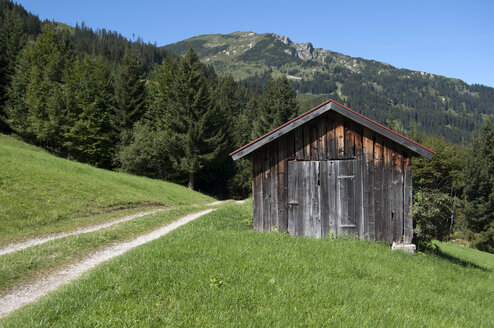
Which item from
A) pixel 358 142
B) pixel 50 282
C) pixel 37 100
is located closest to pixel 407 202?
pixel 358 142

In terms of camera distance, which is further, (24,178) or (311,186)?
(24,178)

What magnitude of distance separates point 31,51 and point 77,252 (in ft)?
193

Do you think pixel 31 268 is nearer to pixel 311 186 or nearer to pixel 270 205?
pixel 270 205

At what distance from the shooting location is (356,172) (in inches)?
429

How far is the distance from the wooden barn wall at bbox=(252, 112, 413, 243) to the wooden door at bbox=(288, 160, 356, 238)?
7.4 inches

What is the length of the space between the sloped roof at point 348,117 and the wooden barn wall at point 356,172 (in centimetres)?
38

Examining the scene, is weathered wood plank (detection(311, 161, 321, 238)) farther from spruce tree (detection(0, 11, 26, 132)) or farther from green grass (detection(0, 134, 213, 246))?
spruce tree (detection(0, 11, 26, 132))

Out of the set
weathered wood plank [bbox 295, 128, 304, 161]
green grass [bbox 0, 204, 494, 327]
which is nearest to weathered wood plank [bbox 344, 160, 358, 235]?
weathered wood plank [bbox 295, 128, 304, 161]

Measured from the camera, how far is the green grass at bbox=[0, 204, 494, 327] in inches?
187

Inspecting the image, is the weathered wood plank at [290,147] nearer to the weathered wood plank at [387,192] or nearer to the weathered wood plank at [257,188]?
the weathered wood plank at [257,188]

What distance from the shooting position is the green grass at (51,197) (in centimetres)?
1317

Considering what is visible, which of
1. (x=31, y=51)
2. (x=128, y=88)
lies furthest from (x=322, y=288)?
(x=31, y=51)

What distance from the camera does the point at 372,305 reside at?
5574 millimetres

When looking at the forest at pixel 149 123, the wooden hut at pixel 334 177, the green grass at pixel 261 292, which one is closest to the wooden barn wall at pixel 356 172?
the wooden hut at pixel 334 177
